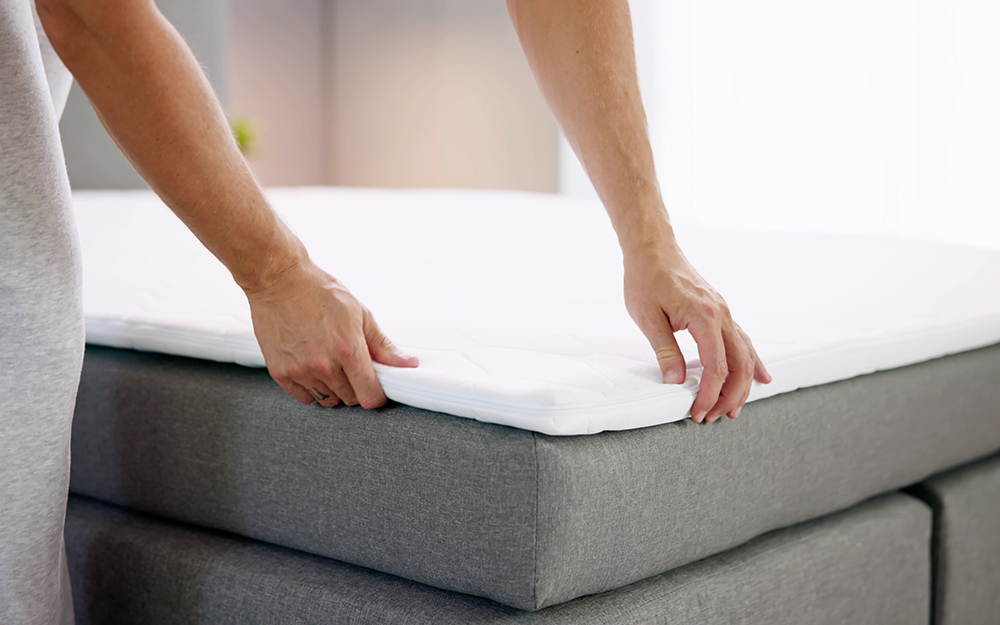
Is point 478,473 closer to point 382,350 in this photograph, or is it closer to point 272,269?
point 382,350

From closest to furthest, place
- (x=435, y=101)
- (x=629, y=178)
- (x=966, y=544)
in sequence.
→ (x=629, y=178) < (x=966, y=544) < (x=435, y=101)

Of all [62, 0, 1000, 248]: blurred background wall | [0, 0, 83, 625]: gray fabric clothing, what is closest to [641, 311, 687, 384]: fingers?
[0, 0, 83, 625]: gray fabric clothing

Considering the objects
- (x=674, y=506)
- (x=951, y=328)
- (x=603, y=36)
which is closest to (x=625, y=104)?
(x=603, y=36)

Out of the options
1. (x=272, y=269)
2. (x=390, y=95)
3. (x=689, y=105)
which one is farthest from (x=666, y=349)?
(x=390, y=95)

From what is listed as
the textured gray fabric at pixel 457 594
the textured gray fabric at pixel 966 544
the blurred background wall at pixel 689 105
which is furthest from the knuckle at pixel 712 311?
the blurred background wall at pixel 689 105

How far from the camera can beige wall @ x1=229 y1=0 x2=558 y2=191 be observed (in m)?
5.86

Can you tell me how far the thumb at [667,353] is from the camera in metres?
0.88

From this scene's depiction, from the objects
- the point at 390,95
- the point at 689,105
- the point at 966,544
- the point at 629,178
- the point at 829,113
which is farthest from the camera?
the point at 390,95

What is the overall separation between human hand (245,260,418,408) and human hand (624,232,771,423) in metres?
0.24

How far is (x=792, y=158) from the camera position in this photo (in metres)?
4.35

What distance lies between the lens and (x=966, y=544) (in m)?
1.25

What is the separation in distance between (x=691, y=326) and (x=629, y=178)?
20 cm

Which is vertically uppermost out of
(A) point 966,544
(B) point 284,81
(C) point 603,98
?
(B) point 284,81

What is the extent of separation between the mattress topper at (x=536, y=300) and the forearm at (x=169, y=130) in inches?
4.9
